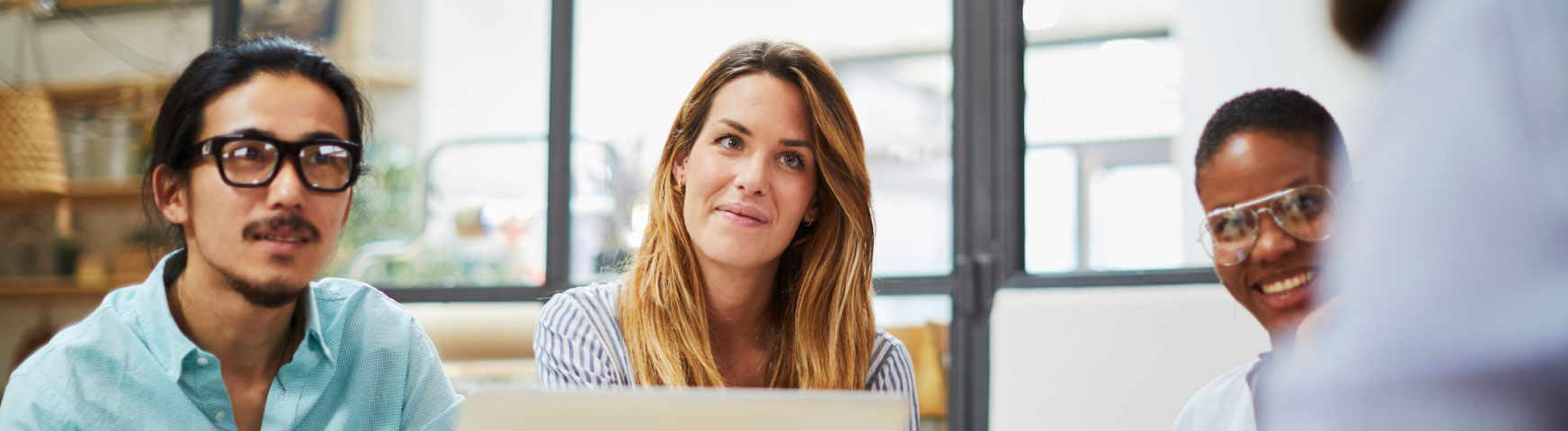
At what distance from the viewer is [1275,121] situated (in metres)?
2.01

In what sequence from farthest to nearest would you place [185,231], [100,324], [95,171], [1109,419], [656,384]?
[95,171]
[1109,419]
[656,384]
[185,231]
[100,324]

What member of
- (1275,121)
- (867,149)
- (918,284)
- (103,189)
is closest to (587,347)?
(1275,121)

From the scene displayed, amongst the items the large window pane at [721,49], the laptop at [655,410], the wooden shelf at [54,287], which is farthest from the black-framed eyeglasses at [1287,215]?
the wooden shelf at [54,287]

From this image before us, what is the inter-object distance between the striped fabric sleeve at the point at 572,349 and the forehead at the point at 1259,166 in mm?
1080

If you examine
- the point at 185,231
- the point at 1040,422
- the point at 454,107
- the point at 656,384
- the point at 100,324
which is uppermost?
the point at 454,107

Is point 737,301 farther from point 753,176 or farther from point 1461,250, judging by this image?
point 1461,250

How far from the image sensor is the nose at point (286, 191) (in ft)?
5.01

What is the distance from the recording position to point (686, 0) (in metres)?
4.77

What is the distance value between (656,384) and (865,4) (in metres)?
3.30

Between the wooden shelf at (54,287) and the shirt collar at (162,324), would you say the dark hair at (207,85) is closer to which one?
the shirt collar at (162,324)

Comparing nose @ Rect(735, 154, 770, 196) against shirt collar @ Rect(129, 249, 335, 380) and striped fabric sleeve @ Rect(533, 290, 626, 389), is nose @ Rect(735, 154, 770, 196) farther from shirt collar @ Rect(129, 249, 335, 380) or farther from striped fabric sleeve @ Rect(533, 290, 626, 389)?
shirt collar @ Rect(129, 249, 335, 380)

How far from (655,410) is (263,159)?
96 centimetres

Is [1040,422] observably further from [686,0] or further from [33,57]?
[33,57]

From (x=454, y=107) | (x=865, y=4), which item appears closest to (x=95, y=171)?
(x=454, y=107)
